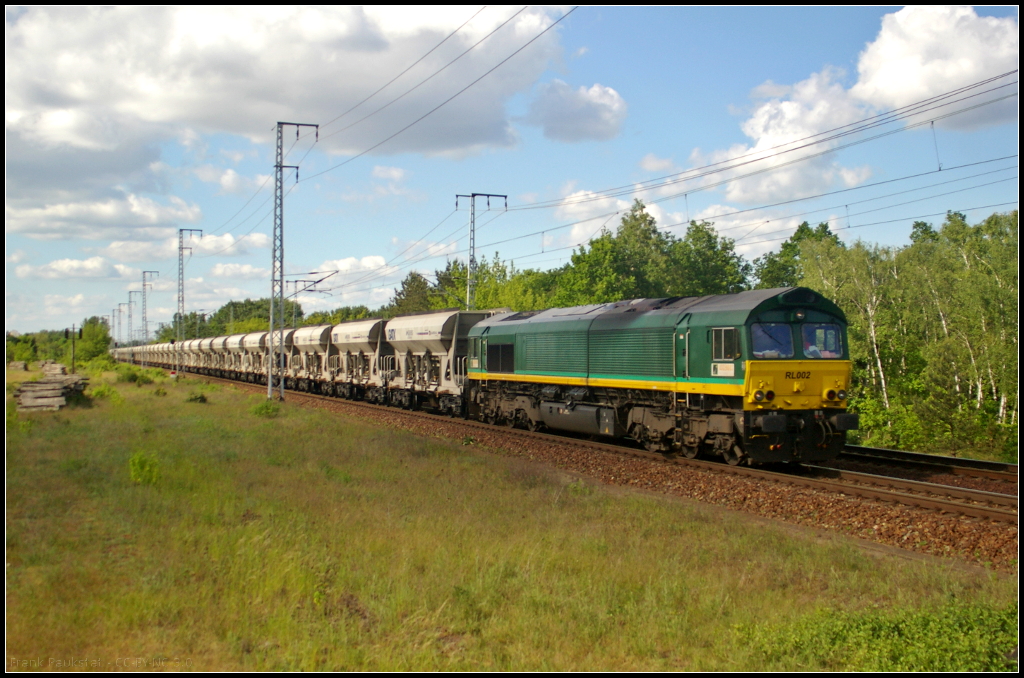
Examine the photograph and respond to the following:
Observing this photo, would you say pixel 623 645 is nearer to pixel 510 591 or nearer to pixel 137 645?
pixel 510 591

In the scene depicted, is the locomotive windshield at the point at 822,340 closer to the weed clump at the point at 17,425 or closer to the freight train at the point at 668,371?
the freight train at the point at 668,371

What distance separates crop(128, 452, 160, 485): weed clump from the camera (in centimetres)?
1341

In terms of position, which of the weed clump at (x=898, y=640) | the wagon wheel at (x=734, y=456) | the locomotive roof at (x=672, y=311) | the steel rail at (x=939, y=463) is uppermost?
the locomotive roof at (x=672, y=311)

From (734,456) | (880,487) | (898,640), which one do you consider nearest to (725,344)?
(734,456)

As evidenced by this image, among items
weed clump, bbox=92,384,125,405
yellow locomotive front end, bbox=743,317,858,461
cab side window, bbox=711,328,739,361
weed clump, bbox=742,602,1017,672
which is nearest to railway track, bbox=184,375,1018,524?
yellow locomotive front end, bbox=743,317,858,461

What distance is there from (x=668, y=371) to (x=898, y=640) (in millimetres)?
10881

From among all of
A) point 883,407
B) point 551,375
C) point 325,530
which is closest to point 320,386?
point 551,375

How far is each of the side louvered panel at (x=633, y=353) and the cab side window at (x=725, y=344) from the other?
153 centimetres

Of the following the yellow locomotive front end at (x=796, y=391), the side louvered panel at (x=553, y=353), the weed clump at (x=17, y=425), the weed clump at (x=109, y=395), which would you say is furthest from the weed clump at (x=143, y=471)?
the weed clump at (x=109, y=395)

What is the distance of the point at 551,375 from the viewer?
22.4 metres

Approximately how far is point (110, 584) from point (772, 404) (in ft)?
41.4

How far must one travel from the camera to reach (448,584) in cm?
807

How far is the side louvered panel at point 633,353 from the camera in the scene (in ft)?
57.7

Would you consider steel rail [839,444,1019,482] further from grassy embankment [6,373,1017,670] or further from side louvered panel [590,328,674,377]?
grassy embankment [6,373,1017,670]
